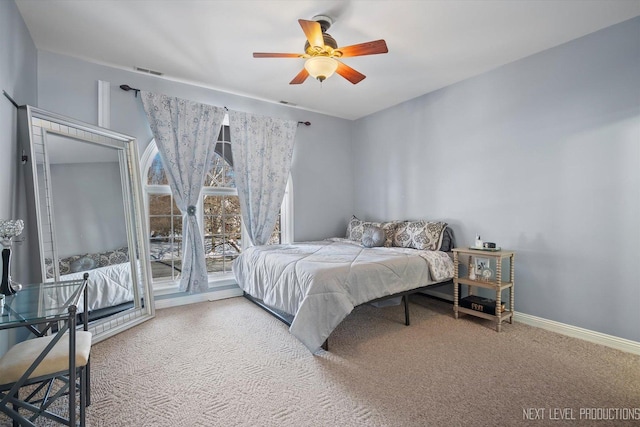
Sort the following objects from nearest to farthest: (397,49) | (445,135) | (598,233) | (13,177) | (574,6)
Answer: (13,177), (574,6), (598,233), (397,49), (445,135)

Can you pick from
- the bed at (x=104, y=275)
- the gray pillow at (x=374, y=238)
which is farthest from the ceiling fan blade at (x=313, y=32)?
the bed at (x=104, y=275)

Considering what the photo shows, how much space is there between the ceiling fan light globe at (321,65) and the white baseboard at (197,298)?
2.88 meters

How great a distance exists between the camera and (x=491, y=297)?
3229 mm

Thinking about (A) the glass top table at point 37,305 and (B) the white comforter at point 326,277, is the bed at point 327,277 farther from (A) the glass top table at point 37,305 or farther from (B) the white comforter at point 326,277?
(A) the glass top table at point 37,305

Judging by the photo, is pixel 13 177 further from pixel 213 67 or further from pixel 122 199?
pixel 213 67

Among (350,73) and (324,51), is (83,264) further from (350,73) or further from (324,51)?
(350,73)

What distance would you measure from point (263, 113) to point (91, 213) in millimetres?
2418

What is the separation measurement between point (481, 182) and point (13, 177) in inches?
166

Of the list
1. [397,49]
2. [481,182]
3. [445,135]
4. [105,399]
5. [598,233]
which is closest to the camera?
[105,399]

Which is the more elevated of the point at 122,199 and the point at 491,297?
the point at 122,199

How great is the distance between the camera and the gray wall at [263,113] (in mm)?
2896

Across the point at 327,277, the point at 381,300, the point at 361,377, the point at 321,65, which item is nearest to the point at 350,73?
the point at 321,65

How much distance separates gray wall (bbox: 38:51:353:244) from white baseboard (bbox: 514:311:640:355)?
9.09ft

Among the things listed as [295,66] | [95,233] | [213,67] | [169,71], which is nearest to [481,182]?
[295,66]
